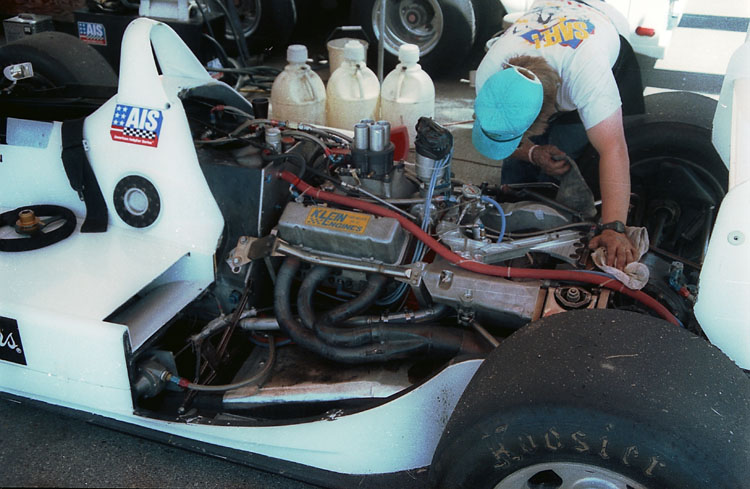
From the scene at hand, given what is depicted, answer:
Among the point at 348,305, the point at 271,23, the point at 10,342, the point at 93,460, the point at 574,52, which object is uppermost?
the point at 574,52

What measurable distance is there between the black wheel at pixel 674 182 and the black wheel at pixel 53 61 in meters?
2.40

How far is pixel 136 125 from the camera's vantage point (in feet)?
7.23

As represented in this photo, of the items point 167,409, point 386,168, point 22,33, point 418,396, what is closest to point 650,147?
point 386,168

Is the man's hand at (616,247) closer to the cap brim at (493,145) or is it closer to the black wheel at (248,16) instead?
the cap brim at (493,145)

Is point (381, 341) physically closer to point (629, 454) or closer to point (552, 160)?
point (629, 454)

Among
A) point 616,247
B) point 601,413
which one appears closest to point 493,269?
point 616,247

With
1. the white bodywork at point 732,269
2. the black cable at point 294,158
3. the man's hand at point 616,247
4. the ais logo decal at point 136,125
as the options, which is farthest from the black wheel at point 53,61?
the white bodywork at point 732,269

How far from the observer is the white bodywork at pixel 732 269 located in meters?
1.56

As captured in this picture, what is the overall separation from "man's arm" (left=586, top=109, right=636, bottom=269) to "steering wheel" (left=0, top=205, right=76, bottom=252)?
71.8 inches

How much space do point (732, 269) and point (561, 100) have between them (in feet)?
3.74

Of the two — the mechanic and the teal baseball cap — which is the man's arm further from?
the teal baseball cap

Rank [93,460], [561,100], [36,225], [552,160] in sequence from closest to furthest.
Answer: [93,460] < [36,225] < [552,160] < [561,100]

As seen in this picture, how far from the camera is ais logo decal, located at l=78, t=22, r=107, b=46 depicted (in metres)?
5.03

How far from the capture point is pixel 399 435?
188 cm
